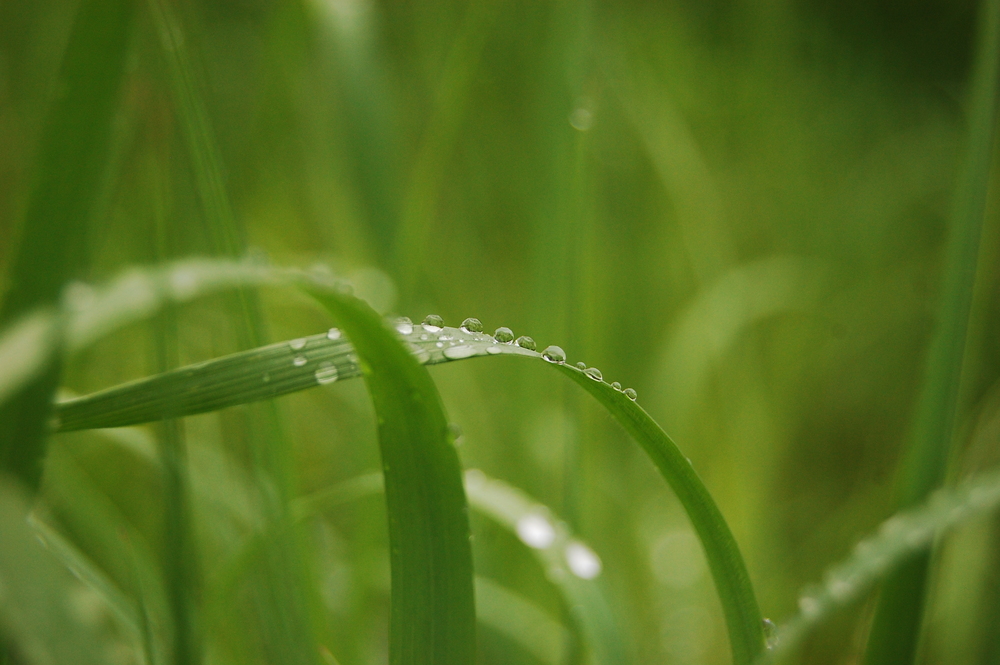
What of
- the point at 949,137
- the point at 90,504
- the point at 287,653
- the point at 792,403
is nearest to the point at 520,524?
the point at 287,653

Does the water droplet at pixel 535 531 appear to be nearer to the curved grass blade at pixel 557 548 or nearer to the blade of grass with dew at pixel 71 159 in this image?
the curved grass blade at pixel 557 548

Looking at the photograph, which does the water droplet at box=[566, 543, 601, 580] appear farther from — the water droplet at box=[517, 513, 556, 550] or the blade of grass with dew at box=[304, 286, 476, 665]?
the blade of grass with dew at box=[304, 286, 476, 665]

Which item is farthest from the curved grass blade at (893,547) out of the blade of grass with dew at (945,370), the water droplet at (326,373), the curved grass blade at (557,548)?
the water droplet at (326,373)

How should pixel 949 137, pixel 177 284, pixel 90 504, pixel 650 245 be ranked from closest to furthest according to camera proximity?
pixel 177 284 < pixel 90 504 < pixel 650 245 < pixel 949 137

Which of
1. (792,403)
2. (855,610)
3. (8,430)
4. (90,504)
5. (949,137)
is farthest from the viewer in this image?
(949,137)

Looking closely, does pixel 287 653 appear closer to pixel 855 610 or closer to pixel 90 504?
pixel 90 504

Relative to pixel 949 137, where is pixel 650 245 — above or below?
below
